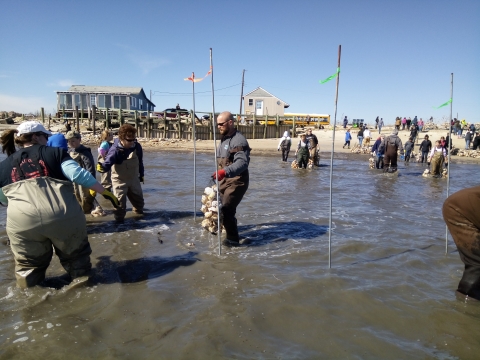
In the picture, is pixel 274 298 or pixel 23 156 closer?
pixel 23 156

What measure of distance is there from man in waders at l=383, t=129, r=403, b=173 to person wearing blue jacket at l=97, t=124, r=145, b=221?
11.9m

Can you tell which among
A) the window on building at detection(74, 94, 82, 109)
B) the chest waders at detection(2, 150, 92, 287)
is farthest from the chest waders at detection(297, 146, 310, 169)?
the window on building at detection(74, 94, 82, 109)

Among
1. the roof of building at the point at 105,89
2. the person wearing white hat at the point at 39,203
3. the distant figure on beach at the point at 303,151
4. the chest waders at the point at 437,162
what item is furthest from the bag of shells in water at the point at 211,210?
the roof of building at the point at 105,89

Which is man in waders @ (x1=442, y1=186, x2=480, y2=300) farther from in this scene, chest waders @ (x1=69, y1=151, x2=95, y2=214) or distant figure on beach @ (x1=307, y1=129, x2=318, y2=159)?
distant figure on beach @ (x1=307, y1=129, x2=318, y2=159)

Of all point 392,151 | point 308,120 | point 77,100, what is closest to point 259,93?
point 308,120

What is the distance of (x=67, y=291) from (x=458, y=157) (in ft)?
95.3

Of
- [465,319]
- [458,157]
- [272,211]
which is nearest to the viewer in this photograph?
[465,319]

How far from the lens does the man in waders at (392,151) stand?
15.7m

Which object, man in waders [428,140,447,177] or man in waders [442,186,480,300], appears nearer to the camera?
man in waders [442,186,480,300]

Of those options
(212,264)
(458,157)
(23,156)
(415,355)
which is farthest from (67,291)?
(458,157)

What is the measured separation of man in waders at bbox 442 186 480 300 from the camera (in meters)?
3.69

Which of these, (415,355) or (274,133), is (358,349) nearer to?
(415,355)

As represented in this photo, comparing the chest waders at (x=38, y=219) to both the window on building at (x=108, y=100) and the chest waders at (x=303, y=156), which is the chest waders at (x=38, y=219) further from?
the window on building at (x=108, y=100)

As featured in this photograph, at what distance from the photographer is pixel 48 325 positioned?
11.2 feet
